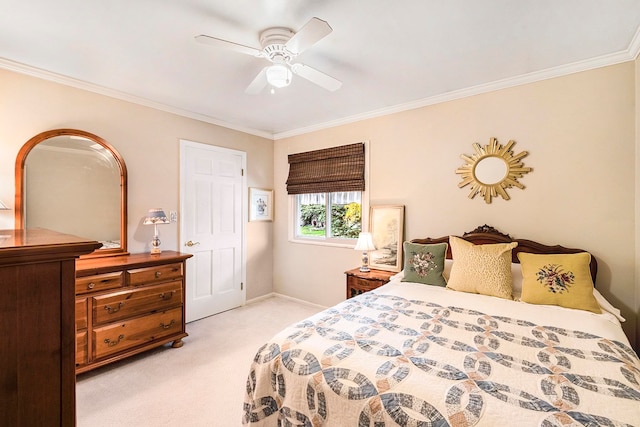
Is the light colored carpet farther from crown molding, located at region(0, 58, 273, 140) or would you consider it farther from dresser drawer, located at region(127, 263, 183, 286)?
crown molding, located at region(0, 58, 273, 140)

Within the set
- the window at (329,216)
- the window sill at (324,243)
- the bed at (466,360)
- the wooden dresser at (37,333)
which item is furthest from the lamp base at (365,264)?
the wooden dresser at (37,333)

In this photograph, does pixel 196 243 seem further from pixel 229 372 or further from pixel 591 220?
pixel 591 220

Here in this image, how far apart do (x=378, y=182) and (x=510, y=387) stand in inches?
102

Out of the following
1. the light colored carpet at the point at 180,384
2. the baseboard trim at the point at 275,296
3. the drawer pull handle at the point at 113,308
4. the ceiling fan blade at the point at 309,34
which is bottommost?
the light colored carpet at the point at 180,384

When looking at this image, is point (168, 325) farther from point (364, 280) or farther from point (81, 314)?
point (364, 280)

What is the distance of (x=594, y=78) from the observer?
231 centimetres

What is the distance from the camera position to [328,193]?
4.01 meters

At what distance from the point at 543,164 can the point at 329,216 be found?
2405 mm

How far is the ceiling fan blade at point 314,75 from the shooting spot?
2.01 metres

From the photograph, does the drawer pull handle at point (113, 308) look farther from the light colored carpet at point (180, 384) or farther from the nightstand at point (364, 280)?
the nightstand at point (364, 280)

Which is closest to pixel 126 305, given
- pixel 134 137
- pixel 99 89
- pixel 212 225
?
pixel 212 225

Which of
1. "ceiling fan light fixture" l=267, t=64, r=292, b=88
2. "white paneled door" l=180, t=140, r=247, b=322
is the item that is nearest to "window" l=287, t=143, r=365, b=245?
"white paneled door" l=180, t=140, r=247, b=322

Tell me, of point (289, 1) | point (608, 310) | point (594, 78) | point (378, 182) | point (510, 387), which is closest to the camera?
point (510, 387)

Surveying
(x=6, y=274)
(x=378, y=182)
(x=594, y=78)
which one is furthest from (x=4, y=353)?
(x=594, y=78)
